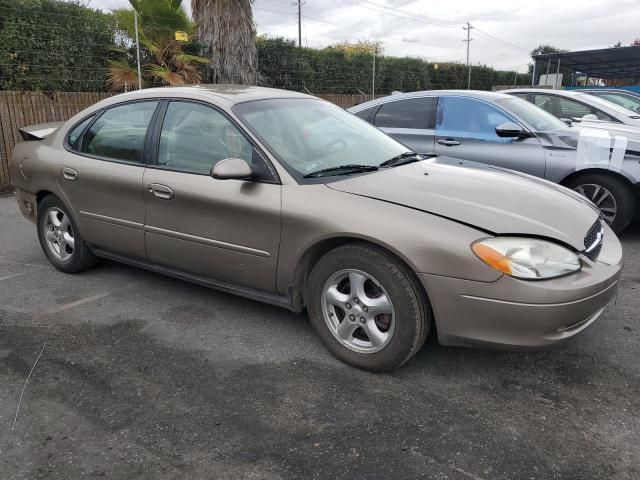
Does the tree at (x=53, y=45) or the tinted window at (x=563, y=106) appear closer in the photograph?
the tinted window at (x=563, y=106)

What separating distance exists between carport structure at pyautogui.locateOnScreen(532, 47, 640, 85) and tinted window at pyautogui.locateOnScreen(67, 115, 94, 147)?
19497 millimetres

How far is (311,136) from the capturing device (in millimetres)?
3602

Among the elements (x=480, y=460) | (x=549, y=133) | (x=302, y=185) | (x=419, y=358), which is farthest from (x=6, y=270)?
(x=549, y=133)

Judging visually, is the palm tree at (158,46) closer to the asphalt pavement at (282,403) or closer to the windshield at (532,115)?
the windshield at (532,115)

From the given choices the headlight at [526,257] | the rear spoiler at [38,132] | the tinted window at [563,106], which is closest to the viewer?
the headlight at [526,257]

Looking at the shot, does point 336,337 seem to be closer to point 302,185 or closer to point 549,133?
point 302,185

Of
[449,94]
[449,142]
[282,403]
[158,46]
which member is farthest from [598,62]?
[282,403]

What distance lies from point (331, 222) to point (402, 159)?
103cm

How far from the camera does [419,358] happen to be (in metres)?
3.17

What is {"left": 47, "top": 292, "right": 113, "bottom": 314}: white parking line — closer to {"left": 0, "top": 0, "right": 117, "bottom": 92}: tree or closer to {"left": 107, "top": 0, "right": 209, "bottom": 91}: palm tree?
{"left": 107, "top": 0, "right": 209, "bottom": 91}: palm tree

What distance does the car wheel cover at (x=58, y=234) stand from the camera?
15.0 ft

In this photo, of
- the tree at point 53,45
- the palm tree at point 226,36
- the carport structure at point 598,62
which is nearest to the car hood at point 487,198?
the tree at point 53,45

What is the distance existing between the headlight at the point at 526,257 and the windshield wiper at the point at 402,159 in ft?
3.66

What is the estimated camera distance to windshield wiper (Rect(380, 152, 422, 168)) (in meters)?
3.57
